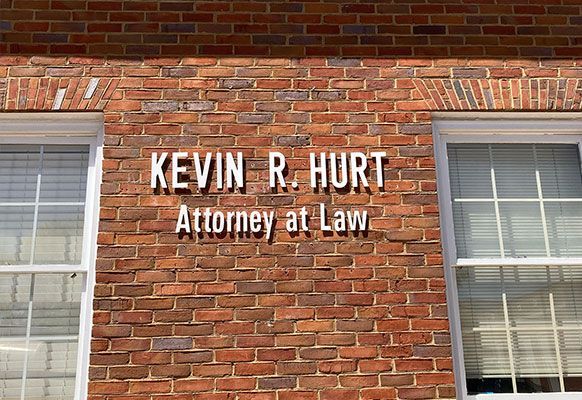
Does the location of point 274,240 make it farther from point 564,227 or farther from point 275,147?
point 564,227

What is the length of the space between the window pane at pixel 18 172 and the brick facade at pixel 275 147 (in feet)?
0.93

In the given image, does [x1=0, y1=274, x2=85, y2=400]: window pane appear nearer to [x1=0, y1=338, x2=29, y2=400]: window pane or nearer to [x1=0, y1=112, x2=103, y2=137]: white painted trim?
[x1=0, y1=338, x2=29, y2=400]: window pane

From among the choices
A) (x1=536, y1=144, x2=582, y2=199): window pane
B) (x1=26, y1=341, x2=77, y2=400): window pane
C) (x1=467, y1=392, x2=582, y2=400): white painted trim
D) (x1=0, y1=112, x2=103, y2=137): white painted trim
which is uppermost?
(x1=0, y1=112, x2=103, y2=137): white painted trim

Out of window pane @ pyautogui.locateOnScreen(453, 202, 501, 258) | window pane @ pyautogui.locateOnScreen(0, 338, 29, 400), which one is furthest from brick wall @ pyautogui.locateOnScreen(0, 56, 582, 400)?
window pane @ pyautogui.locateOnScreen(0, 338, 29, 400)

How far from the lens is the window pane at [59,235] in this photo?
13.5ft

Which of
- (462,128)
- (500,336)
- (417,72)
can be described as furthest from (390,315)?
(417,72)

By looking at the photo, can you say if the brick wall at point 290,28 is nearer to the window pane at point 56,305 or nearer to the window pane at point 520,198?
the window pane at point 520,198

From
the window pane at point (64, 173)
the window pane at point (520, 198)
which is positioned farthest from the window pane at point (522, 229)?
the window pane at point (64, 173)

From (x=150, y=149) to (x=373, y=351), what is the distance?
1827 millimetres

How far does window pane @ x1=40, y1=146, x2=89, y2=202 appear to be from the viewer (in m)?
4.24

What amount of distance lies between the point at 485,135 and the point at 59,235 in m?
2.81

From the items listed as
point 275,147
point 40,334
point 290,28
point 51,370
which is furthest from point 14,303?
point 290,28

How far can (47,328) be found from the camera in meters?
3.99

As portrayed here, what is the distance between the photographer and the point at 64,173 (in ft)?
14.0
